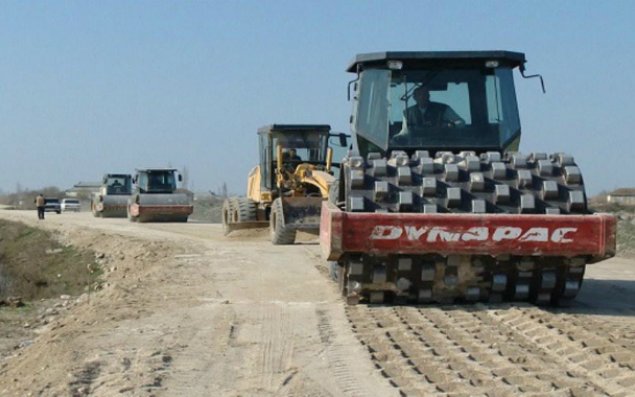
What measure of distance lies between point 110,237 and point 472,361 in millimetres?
23675

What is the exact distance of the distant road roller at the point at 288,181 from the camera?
70.9 ft

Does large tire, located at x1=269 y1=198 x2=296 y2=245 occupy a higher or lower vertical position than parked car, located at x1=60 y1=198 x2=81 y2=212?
higher

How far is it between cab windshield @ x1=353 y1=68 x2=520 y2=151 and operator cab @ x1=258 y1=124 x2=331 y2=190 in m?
12.8

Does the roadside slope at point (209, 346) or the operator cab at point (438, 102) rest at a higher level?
the operator cab at point (438, 102)

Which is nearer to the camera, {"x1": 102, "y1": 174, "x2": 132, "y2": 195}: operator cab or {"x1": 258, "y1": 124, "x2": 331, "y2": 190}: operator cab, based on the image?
{"x1": 258, "y1": 124, "x2": 331, "y2": 190}: operator cab

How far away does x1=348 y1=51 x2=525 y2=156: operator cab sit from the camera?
10.9m

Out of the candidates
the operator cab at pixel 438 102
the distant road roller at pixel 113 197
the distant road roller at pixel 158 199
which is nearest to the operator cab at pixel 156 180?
the distant road roller at pixel 158 199

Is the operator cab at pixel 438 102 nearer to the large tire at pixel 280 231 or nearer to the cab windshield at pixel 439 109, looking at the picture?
the cab windshield at pixel 439 109

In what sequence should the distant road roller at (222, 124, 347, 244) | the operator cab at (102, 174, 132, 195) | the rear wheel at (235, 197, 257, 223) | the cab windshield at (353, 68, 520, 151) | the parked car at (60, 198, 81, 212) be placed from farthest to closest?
the parked car at (60, 198, 81, 212)
the operator cab at (102, 174, 132, 195)
the rear wheel at (235, 197, 257, 223)
the distant road roller at (222, 124, 347, 244)
the cab windshield at (353, 68, 520, 151)

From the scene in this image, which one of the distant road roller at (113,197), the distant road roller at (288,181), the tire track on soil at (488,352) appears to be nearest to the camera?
the tire track on soil at (488,352)

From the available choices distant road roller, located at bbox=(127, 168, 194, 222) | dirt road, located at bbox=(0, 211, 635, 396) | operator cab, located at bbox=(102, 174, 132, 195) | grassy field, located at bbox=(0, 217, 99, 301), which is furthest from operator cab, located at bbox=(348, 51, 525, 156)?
operator cab, located at bbox=(102, 174, 132, 195)

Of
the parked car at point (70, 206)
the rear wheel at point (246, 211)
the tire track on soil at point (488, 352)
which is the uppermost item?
the rear wheel at point (246, 211)

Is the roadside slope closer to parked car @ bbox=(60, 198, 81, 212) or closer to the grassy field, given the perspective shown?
the grassy field

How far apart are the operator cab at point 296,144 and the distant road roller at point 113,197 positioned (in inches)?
1002
